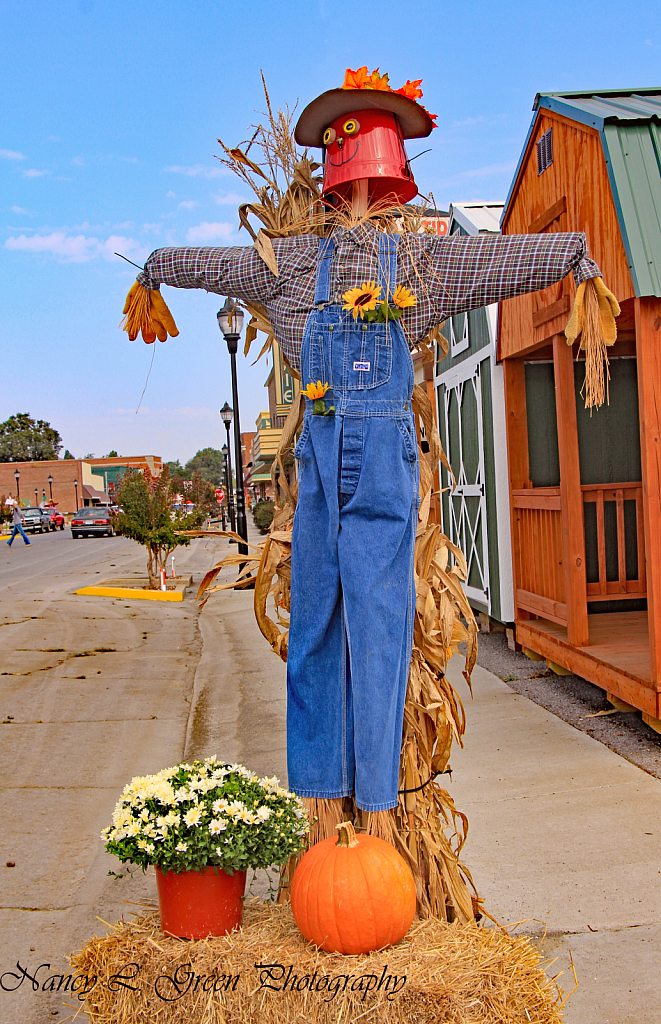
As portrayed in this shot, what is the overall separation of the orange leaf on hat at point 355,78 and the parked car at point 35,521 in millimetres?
41139

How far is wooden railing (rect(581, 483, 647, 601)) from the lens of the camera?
269 inches

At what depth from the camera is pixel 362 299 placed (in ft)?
7.15

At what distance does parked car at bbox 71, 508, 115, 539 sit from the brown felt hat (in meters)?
32.7

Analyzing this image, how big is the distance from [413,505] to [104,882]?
2074 millimetres

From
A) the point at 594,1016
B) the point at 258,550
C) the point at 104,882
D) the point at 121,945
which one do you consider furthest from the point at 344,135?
the point at 104,882

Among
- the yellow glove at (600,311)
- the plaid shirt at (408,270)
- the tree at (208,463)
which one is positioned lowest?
the yellow glove at (600,311)

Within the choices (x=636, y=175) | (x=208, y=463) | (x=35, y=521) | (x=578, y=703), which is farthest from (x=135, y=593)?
(x=208, y=463)

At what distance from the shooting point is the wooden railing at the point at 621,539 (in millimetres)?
6840

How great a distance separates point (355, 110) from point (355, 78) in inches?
3.2

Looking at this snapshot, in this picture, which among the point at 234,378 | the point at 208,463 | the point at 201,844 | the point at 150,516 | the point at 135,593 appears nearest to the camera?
the point at 201,844

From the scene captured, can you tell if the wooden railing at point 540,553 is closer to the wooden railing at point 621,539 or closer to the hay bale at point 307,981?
the wooden railing at point 621,539

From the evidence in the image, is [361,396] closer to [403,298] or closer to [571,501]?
[403,298]

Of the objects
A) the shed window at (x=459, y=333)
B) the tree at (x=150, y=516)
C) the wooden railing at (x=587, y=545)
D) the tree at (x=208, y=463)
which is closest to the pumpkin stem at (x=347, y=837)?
the wooden railing at (x=587, y=545)

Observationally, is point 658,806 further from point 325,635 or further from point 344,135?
point 344,135
